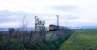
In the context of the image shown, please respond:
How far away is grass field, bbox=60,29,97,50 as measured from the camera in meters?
12.7

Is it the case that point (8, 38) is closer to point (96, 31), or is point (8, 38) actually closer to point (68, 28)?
point (68, 28)

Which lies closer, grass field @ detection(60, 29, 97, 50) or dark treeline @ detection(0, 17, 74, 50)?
dark treeline @ detection(0, 17, 74, 50)

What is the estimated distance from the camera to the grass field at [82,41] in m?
12.7

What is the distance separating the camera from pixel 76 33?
13.0 metres

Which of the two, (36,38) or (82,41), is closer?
(36,38)

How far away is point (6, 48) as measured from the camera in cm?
1217

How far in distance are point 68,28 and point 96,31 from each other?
0.95 meters

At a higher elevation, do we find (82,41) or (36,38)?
(36,38)

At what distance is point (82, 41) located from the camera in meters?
Answer: 12.9

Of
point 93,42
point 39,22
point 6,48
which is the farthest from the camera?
point 39,22

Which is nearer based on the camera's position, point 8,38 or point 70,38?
point 8,38

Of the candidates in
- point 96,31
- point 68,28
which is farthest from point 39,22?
point 96,31

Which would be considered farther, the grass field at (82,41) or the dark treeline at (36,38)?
the grass field at (82,41)

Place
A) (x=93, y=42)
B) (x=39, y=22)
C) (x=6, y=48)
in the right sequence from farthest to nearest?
(x=39, y=22) → (x=93, y=42) → (x=6, y=48)
